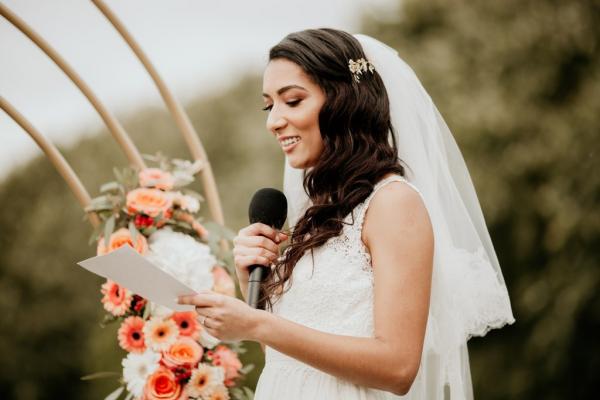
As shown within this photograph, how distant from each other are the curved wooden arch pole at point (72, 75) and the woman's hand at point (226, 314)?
1.23 m

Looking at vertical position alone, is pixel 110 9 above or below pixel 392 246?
above

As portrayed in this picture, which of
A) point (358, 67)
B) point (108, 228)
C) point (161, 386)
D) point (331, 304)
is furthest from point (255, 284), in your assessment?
point (108, 228)

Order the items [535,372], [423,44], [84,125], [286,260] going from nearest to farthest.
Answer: [286,260]
[535,372]
[423,44]
[84,125]

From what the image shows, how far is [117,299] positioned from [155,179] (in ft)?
1.56

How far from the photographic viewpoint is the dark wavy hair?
2.02 m

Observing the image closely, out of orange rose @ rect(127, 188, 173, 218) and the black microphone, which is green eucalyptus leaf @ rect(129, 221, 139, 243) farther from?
the black microphone

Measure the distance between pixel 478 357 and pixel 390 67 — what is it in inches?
163

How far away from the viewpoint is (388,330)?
5.69 feet

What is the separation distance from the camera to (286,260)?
2.04 meters

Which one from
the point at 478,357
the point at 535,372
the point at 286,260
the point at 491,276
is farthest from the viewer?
the point at 478,357

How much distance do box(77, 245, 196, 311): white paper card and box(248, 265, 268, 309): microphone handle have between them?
0.57 ft

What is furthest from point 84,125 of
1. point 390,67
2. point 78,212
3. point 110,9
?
point 390,67

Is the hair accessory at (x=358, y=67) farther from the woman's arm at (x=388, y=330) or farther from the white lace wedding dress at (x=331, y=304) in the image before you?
the woman's arm at (x=388, y=330)

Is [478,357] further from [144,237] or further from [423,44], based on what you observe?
[144,237]
